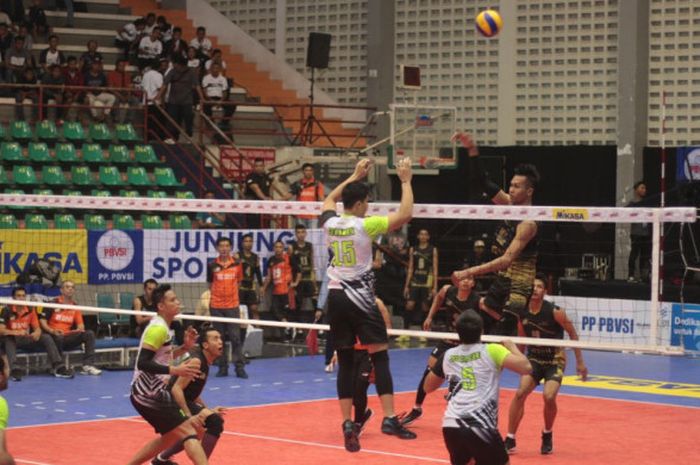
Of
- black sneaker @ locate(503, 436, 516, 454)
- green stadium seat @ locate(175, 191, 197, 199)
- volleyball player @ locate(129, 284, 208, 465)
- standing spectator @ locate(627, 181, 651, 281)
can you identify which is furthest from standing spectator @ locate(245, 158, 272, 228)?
volleyball player @ locate(129, 284, 208, 465)

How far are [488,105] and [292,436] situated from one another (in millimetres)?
17570

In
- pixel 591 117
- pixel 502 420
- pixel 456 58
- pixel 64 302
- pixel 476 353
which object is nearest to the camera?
pixel 476 353

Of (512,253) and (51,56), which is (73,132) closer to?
(51,56)

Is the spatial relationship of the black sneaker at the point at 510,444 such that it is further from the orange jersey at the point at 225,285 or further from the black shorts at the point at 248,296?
the black shorts at the point at 248,296

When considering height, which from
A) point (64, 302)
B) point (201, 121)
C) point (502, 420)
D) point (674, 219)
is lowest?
point (502, 420)

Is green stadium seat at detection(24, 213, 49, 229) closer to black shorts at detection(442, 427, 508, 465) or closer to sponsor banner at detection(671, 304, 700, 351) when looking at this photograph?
sponsor banner at detection(671, 304, 700, 351)

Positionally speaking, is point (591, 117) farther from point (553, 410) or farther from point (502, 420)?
point (553, 410)

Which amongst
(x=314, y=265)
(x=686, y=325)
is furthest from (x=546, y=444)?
(x=314, y=265)

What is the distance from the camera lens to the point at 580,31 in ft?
98.0

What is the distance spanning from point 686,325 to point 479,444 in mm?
14977

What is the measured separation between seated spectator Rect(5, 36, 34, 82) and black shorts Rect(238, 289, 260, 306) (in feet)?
28.1

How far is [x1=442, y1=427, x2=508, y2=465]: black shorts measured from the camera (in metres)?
9.17

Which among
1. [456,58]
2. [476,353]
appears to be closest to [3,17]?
[456,58]

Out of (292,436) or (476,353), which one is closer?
(476,353)
